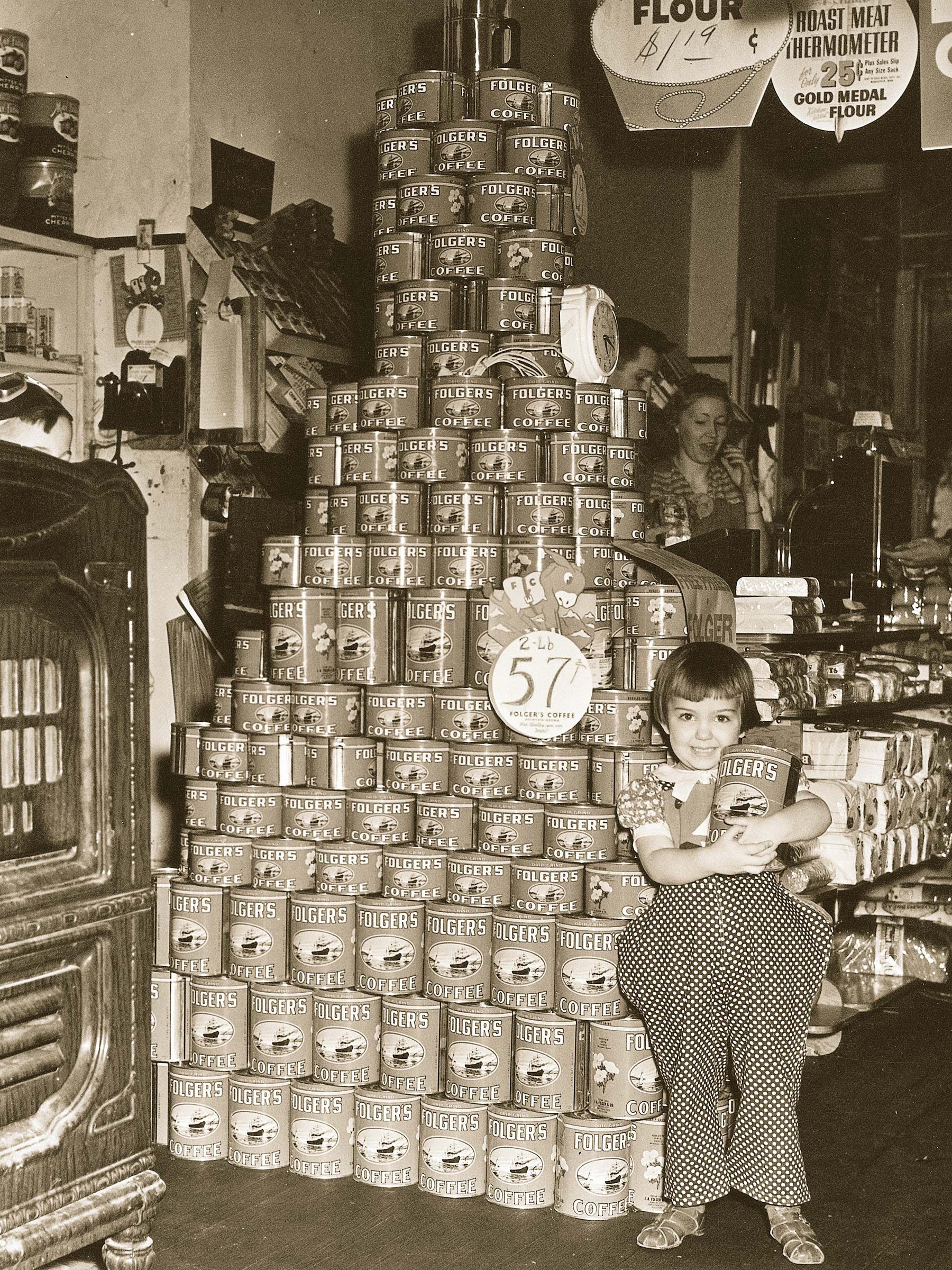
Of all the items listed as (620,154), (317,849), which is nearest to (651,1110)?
(317,849)

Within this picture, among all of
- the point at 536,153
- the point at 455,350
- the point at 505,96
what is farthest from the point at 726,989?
the point at 505,96

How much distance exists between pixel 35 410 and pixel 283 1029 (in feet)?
4.75

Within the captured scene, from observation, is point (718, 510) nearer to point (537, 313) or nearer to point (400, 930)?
point (537, 313)

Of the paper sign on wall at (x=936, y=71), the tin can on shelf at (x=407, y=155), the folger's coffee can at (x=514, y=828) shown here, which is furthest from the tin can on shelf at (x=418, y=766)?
the paper sign on wall at (x=936, y=71)

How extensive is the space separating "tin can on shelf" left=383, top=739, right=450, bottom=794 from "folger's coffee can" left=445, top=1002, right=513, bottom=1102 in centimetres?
49

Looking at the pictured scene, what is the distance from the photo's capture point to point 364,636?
3.38 metres

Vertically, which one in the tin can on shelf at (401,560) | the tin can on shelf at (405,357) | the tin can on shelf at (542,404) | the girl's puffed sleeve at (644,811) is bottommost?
the girl's puffed sleeve at (644,811)

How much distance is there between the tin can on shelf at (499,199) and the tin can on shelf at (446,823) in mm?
1518

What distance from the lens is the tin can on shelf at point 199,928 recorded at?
332 centimetres

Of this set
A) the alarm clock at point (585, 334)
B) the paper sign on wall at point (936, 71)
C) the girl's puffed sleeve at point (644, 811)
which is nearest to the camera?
the girl's puffed sleeve at point (644, 811)

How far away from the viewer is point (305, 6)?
17.4ft

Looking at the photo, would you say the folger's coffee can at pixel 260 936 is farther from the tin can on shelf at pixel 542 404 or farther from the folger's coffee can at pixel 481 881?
the tin can on shelf at pixel 542 404

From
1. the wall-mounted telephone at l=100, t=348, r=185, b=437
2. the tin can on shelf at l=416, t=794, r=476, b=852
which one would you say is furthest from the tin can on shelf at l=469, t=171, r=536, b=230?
the tin can on shelf at l=416, t=794, r=476, b=852

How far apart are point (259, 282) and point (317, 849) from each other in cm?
228
